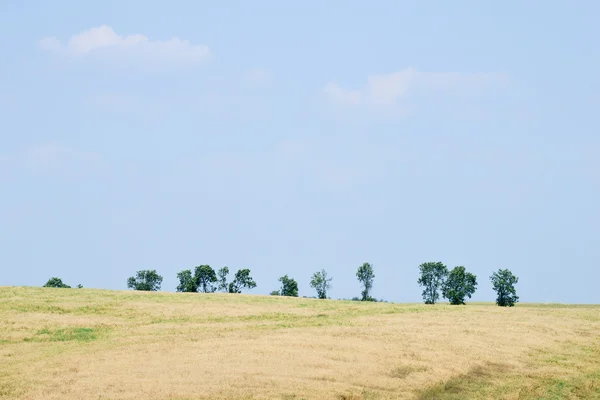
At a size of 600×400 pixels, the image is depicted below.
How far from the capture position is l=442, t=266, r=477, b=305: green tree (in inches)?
4811

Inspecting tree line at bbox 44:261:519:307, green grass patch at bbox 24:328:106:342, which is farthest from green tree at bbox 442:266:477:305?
green grass patch at bbox 24:328:106:342

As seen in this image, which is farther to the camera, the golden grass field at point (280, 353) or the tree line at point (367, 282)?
the tree line at point (367, 282)

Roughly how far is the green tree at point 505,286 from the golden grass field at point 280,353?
50.4 meters

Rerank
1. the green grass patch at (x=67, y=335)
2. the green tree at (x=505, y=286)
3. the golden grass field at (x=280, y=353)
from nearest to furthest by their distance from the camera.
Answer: the golden grass field at (x=280, y=353) < the green grass patch at (x=67, y=335) < the green tree at (x=505, y=286)

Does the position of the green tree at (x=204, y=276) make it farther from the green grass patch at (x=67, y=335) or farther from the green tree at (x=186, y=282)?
the green grass patch at (x=67, y=335)

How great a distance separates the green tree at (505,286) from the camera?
4601 inches

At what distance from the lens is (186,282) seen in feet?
457

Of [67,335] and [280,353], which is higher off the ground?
[67,335]

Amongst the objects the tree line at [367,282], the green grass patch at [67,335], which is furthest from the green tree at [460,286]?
the green grass patch at [67,335]

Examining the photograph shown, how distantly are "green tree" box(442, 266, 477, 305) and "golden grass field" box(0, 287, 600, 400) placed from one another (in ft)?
179

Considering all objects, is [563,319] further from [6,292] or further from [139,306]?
[6,292]

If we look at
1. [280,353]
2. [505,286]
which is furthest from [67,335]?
[505,286]

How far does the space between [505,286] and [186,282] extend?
218ft

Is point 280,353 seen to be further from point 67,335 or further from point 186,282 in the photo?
point 186,282
